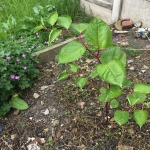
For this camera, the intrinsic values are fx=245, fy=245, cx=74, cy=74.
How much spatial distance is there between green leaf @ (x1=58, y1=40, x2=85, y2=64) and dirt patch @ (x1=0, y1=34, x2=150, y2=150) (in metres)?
0.72

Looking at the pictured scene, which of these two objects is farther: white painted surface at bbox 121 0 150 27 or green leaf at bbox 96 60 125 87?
white painted surface at bbox 121 0 150 27

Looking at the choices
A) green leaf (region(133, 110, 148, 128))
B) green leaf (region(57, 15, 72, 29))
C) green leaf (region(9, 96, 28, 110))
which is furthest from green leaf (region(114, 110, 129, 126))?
green leaf (region(9, 96, 28, 110))

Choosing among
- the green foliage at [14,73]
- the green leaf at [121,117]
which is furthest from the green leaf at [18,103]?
the green leaf at [121,117]

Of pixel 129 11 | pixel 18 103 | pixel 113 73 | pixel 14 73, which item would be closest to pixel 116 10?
pixel 129 11

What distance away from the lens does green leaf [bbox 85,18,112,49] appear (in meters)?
1.33

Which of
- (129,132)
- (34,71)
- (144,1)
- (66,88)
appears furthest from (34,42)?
(129,132)

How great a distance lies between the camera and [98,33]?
1.34 metres

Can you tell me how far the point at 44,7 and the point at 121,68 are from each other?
2.57 meters

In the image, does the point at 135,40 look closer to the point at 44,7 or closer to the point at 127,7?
the point at 127,7

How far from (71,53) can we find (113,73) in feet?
0.93

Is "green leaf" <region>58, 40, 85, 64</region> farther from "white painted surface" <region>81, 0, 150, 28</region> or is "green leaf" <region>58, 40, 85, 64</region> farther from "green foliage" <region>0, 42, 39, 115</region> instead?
"white painted surface" <region>81, 0, 150, 28</region>

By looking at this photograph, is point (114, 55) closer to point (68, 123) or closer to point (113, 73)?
point (113, 73)

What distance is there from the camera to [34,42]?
116 inches

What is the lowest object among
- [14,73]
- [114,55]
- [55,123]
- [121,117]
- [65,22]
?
[55,123]
